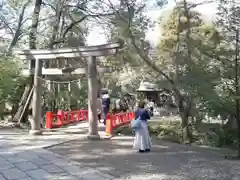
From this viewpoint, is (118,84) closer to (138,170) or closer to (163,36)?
(163,36)

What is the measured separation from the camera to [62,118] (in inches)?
537

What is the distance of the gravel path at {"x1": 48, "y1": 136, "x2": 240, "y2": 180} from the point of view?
18.5ft

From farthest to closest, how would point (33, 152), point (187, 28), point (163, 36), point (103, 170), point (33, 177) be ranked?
point (163, 36), point (187, 28), point (33, 152), point (103, 170), point (33, 177)

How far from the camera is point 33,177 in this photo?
5199 mm

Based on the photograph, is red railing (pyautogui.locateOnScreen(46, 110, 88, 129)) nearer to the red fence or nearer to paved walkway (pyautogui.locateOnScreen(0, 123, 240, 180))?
the red fence

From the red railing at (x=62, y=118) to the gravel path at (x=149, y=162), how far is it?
4013 mm

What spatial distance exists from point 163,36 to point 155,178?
12.1 m

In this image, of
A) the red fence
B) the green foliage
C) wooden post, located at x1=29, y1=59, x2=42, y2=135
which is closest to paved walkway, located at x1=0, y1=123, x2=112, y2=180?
wooden post, located at x1=29, y1=59, x2=42, y2=135

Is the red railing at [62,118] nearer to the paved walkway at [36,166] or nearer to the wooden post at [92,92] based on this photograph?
the wooden post at [92,92]

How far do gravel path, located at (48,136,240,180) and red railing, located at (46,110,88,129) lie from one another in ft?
13.2

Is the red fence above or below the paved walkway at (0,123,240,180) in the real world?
above

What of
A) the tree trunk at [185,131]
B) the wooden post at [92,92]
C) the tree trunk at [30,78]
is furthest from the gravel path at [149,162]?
the tree trunk at [30,78]

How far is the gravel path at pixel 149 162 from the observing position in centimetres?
564

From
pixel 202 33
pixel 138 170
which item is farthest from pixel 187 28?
pixel 138 170
